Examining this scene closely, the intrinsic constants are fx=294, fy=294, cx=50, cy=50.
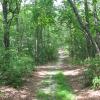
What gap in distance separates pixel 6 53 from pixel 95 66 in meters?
5.56

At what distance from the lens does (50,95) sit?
47.0 feet

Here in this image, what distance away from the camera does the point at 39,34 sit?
1886 inches

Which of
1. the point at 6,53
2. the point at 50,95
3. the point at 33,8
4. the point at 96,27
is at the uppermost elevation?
the point at 33,8

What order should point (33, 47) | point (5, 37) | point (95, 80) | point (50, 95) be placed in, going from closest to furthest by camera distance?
point (50, 95), point (95, 80), point (5, 37), point (33, 47)

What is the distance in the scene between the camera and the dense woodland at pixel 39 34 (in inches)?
692

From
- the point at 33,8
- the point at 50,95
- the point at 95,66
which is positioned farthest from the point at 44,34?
the point at 50,95

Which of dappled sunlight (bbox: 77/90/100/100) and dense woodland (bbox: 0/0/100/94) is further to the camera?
dense woodland (bbox: 0/0/100/94)

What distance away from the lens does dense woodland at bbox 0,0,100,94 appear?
17.6m

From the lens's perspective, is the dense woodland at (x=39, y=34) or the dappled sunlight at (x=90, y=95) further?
the dense woodland at (x=39, y=34)

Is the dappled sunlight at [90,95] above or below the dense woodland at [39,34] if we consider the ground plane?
below

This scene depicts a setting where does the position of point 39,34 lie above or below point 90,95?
above

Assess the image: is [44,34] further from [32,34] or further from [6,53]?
[6,53]

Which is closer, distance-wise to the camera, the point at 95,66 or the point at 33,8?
the point at 95,66

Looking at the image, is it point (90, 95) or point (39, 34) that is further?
point (39, 34)
